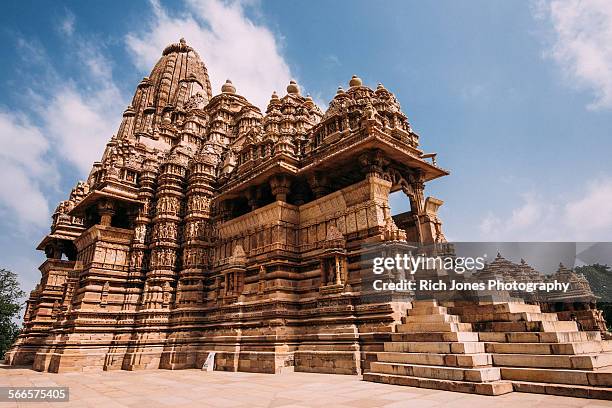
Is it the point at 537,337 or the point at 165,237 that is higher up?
the point at 165,237

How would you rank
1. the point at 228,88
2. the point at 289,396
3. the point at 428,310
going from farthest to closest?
the point at 228,88 → the point at 428,310 → the point at 289,396

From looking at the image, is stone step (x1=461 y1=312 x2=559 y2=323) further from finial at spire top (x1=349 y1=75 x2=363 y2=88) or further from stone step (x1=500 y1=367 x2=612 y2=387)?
finial at spire top (x1=349 y1=75 x2=363 y2=88)

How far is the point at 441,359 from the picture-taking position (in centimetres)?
847

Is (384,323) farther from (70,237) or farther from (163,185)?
(70,237)

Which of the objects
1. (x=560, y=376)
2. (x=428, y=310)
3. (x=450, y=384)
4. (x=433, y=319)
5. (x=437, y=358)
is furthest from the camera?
(x=428, y=310)

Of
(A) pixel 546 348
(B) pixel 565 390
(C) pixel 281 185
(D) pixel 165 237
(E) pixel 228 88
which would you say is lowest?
(B) pixel 565 390

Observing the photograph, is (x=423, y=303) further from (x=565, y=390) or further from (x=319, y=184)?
(x=319, y=184)

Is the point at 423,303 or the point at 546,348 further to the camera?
the point at 423,303

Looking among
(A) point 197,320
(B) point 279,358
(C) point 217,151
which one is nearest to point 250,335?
(B) point 279,358

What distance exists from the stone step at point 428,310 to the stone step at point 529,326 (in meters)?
1.21

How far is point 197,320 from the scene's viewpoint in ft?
60.3

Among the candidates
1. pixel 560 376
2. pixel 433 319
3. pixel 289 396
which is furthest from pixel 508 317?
pixel 289 396

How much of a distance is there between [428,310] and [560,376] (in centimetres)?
416

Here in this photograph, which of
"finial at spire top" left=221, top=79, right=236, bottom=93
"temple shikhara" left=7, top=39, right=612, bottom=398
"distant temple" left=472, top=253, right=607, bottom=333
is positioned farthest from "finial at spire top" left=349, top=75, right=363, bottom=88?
"finial at spire top" left=221, top=79, right=236, bottom=93
